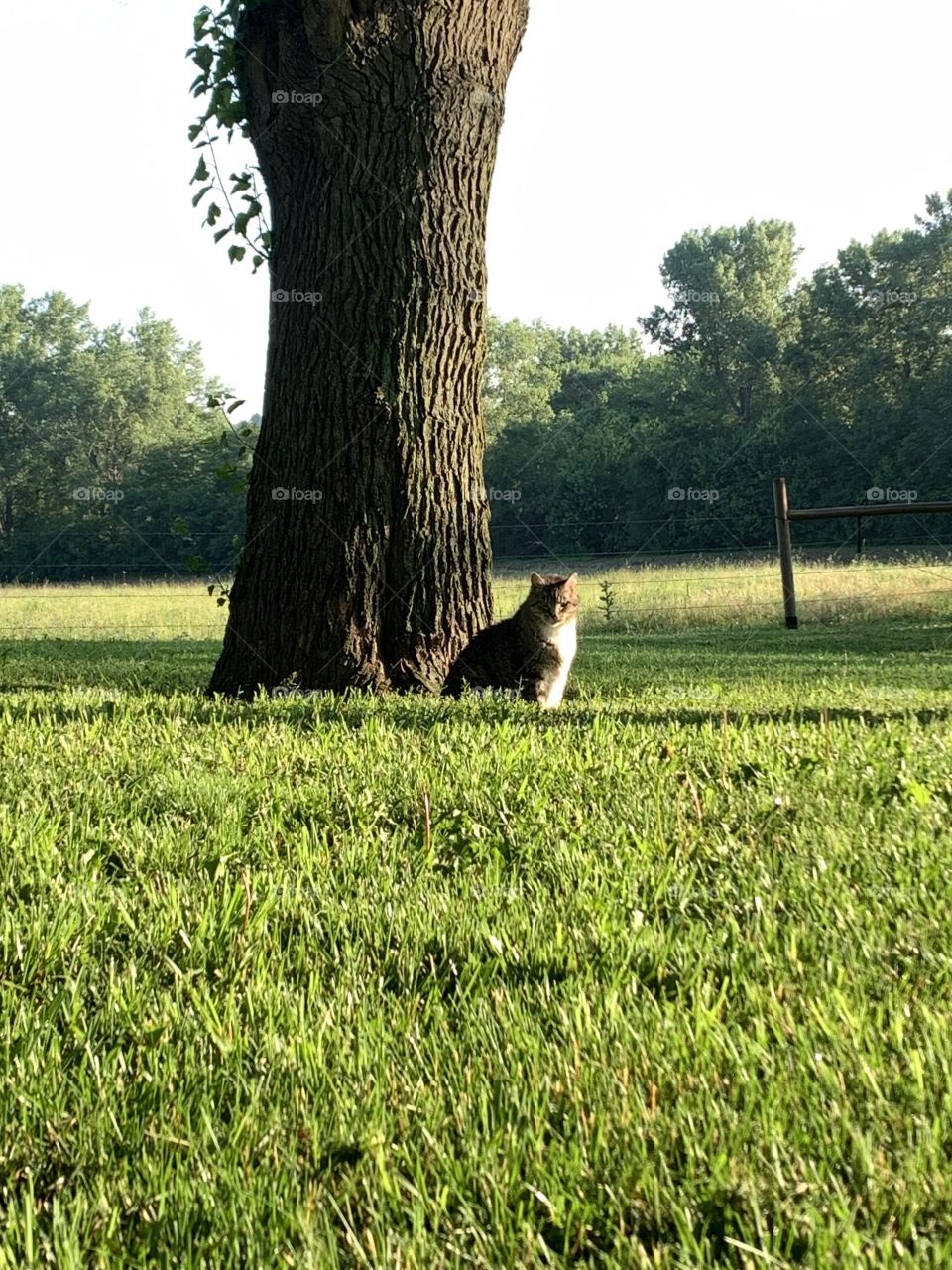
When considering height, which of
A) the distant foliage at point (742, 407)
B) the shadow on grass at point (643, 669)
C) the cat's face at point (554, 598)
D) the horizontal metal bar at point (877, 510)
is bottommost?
the shadow on grass at point (643, 669)

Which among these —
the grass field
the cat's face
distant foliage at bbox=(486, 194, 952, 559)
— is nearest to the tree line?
distant foliage at bbox=(486, 194, 952, 559)

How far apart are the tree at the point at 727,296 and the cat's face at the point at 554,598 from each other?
63551 millimetres

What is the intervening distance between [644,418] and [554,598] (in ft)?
200

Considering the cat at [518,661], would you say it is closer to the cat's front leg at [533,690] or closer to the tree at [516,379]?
the cat's front leg at [533,690]

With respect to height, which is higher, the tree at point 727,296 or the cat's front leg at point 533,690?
the tree at point 727,296

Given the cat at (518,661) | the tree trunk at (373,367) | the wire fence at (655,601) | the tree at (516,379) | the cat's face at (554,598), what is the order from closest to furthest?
the tree trunk at (373,367), the cat at (518,661), the cat's face at (554,598), the wire fence at (655,601), the tree at (516,379)

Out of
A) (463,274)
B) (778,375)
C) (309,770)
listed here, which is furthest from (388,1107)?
(778,375)

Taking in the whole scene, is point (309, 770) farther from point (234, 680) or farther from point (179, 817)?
point (234, 680)

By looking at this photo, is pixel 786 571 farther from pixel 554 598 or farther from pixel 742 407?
pixel 742 407

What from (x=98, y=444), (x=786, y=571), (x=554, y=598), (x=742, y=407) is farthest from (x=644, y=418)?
(x=554, y=598)

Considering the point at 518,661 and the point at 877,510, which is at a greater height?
the point at 877,510

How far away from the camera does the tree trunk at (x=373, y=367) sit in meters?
6.46

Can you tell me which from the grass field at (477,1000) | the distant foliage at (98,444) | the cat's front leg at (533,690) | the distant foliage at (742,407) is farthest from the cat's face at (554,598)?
the distant foliage at (98,444)

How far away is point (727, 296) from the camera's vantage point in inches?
A: 2916
